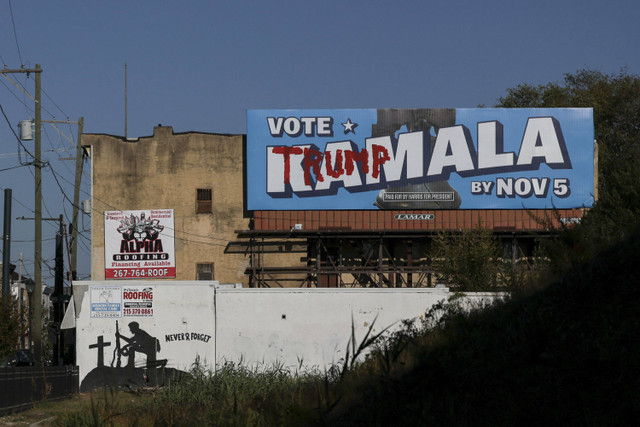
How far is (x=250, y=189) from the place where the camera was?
4666 centimetres

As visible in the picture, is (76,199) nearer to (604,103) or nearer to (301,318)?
(301,318)

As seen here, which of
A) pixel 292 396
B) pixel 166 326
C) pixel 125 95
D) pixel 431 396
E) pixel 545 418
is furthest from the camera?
pixel 125 95

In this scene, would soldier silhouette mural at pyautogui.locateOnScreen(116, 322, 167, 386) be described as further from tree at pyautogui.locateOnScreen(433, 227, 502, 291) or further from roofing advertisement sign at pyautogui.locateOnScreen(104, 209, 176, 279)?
roofing advertisement sign at pyautogui.locateOnScreen(104, 209, 176, 279)

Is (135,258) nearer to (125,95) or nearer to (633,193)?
(125,95)

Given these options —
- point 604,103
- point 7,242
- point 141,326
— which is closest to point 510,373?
point 141,326

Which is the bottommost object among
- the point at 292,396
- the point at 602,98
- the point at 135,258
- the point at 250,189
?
the point at 292,396

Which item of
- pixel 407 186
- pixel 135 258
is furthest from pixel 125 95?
pixel 407 186

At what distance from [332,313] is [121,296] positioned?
25.1ft

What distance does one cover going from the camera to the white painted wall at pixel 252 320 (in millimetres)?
29203

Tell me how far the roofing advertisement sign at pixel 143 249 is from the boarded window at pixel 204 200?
1641 millimetres

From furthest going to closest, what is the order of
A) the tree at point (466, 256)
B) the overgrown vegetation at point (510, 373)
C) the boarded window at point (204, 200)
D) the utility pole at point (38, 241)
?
the boarded window at point (204, 200) → the tree at point (466, 256) → the utility pole at point (38, 241) → the overgrown vegetation at point (510, 373)

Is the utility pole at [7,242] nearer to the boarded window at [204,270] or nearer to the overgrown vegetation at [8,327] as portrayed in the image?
the overgrown vegetation at [8,327]

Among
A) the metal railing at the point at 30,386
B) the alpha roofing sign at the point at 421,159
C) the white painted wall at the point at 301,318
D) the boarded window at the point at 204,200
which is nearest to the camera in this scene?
the metal railing at the point at 30,386

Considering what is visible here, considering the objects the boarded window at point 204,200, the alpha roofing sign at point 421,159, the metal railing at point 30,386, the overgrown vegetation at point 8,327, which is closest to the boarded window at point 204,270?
the boarded window at point 204,200
